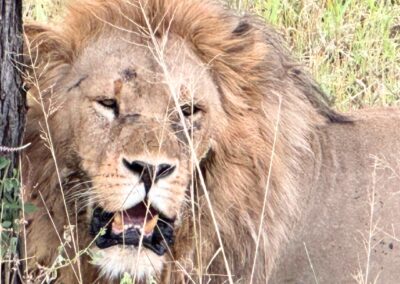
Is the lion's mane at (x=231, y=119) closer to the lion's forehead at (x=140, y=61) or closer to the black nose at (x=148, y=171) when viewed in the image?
the lion's forehead at (x=140, y=61)

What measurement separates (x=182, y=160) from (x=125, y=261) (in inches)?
12.4

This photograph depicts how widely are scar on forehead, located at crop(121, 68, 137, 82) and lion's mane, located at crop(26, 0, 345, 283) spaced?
0.57ft

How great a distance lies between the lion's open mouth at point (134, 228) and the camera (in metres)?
3.06

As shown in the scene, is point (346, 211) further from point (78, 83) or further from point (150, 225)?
point (78, 83)

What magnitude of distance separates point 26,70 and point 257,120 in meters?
0.72

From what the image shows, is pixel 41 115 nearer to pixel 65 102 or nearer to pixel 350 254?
pixel 65 102

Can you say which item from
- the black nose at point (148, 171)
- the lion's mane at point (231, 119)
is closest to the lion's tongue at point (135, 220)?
the black nose at point (148, 171)

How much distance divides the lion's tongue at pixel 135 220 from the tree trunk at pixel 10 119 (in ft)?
0.88

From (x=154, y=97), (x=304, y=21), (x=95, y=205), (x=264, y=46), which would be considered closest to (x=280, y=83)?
(x=264, y=46)

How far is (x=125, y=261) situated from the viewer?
10.1 ft

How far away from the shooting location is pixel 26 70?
10.4 ft

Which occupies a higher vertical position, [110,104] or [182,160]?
[110,104]

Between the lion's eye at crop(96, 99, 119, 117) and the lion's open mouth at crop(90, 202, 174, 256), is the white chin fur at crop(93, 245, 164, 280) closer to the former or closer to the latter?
the lion's open mouth at crop(90, 202, 174, 256)

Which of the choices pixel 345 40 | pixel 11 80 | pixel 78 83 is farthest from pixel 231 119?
pixel 345 40
